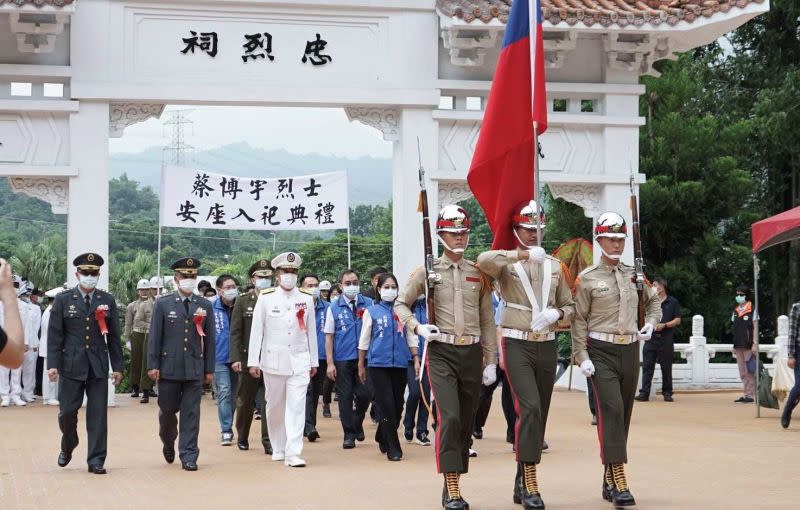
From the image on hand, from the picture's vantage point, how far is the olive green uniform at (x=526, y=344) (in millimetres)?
8398

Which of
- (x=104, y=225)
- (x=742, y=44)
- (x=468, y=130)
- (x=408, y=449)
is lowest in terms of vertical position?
(x=408, y=449)

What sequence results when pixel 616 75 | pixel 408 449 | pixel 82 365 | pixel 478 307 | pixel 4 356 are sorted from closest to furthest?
pixel 4 356 < pixel 478 307 < pixel 82 365 < pixel 408 449 < pixel 616 75

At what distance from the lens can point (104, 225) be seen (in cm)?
1650

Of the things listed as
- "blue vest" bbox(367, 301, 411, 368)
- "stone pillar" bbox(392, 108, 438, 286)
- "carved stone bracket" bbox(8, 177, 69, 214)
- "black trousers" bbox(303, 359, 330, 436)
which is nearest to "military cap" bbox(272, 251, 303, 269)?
"blue vest" bbox(367, 301, 411, 368)

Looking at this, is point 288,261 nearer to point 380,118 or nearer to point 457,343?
point 457,343

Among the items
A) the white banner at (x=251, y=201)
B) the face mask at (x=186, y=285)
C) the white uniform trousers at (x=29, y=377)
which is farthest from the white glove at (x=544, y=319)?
the white uniform trousers at (x=29, y=377)

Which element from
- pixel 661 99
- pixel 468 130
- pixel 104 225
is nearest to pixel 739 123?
pixel 661 99

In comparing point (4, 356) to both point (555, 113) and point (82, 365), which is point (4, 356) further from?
point (555, 113)

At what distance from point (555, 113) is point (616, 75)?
1120 millimetres

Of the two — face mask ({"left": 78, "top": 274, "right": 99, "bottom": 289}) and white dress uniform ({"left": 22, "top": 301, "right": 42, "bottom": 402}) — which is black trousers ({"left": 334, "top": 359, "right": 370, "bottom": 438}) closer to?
face mask ({"left": 78, "top": 274, "right": 99, "bottom": 289})

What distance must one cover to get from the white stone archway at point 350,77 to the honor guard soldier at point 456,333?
7975 mm

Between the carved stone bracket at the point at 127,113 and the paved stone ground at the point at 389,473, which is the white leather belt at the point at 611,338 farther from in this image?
the carved stone bracket at the point at 127,113

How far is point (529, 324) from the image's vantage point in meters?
8.62

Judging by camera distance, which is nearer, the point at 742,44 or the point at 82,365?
the point at 82,365
